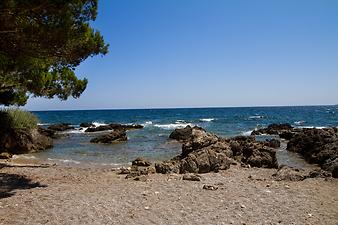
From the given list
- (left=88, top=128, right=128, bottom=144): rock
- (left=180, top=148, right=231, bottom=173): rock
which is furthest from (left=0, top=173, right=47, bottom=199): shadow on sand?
(left=88, top=128, right=128, bottom=144): rock

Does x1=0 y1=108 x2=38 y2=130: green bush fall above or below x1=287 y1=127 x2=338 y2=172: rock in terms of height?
above

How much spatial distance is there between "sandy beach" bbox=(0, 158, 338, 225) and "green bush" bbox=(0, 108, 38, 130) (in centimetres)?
939

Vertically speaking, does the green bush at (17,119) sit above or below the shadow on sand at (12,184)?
above

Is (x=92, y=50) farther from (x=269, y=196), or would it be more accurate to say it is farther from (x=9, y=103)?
(x=9, y=103)

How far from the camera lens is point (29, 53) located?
423 inches

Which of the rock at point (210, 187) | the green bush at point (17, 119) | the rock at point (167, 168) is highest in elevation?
the green bush at point (17, 119)

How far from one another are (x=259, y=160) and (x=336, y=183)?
16.4 feet

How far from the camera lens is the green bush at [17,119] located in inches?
832

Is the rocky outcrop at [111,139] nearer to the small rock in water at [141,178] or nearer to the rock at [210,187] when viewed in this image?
the small rock in water at [141,178]

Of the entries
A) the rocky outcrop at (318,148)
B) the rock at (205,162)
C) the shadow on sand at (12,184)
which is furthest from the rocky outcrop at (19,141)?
the rocky outcrop at (318,148)

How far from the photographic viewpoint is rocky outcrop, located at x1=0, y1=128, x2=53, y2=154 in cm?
2092

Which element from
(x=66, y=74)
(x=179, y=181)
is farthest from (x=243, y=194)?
(x=66, y=74)

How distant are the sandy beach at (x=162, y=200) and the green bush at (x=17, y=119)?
9394mm

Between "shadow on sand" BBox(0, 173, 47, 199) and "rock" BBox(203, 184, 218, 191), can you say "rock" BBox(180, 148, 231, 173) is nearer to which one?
"rock" BBox(203, 184, 218, 191)
